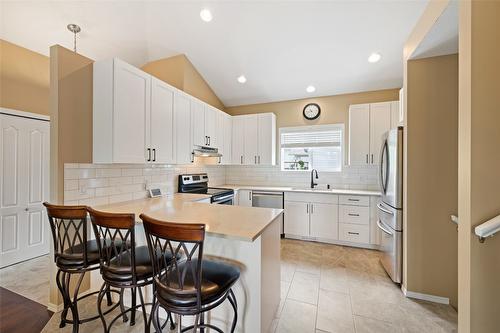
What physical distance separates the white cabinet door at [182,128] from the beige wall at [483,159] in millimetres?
2959

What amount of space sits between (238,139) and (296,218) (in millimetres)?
2078

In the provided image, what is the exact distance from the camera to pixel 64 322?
178cm

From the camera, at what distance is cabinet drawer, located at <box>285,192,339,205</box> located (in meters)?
3.73

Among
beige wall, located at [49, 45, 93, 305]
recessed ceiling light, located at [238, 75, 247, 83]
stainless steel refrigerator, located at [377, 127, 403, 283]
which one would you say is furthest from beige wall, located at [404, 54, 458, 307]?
beige wall, located at [49, 45, 93, 305]

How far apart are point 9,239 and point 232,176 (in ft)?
12.2

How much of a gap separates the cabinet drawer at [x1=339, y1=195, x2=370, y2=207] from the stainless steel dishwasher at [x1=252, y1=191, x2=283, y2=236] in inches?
42.8

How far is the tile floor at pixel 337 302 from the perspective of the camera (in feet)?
6.02

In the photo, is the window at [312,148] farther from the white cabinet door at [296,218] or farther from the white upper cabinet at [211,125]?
the white upper cabinet at [211,125]

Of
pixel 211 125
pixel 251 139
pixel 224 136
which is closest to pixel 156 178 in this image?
pixel 211 125

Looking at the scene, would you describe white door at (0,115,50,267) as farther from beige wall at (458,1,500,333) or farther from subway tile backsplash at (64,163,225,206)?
beige wall at (458,1,500,333)

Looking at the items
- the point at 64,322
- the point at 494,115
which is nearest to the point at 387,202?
the point at 494,115

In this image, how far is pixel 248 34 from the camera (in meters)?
3.16

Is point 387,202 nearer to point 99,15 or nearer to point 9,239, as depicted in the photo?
point 99,15

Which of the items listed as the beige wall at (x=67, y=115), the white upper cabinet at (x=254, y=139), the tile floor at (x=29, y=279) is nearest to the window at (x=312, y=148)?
the white upper cabinet at (x=254, y=139)
